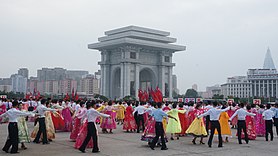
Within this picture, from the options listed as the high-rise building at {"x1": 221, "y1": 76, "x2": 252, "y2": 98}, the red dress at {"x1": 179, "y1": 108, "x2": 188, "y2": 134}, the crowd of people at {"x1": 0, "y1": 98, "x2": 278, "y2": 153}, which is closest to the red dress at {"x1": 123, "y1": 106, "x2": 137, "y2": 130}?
the crowd of people at {"x1": 0, "y1": 98, "x2": 278, "y2": 153}

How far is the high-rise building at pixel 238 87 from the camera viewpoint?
112 meters

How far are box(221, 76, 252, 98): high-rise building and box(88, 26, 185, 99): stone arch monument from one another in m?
50.7

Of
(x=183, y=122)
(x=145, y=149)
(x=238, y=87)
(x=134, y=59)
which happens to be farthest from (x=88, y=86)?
(x=145, y=149)

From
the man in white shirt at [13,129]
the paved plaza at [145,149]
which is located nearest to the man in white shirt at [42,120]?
the paved plaza at [145,149]

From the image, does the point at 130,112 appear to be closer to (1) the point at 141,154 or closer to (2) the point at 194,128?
(2) the point at 194,128

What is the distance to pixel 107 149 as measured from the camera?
1008 centimetres

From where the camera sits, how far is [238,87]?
116 meters

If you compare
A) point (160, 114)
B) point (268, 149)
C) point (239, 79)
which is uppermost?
point (239, 79)

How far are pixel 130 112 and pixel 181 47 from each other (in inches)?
2184

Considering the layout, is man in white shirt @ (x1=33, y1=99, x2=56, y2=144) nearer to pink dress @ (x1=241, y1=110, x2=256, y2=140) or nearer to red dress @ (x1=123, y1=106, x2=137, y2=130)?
red dress @ (x1=123, y1=106, x2=137, y2=130)

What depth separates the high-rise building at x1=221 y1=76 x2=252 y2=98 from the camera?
11231 cm

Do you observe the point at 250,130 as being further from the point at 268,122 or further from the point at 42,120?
the point at 42,120

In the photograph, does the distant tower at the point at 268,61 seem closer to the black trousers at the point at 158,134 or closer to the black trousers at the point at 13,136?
the black trousers at the point at 158,134

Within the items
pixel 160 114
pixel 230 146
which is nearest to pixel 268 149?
pixel 230 146
